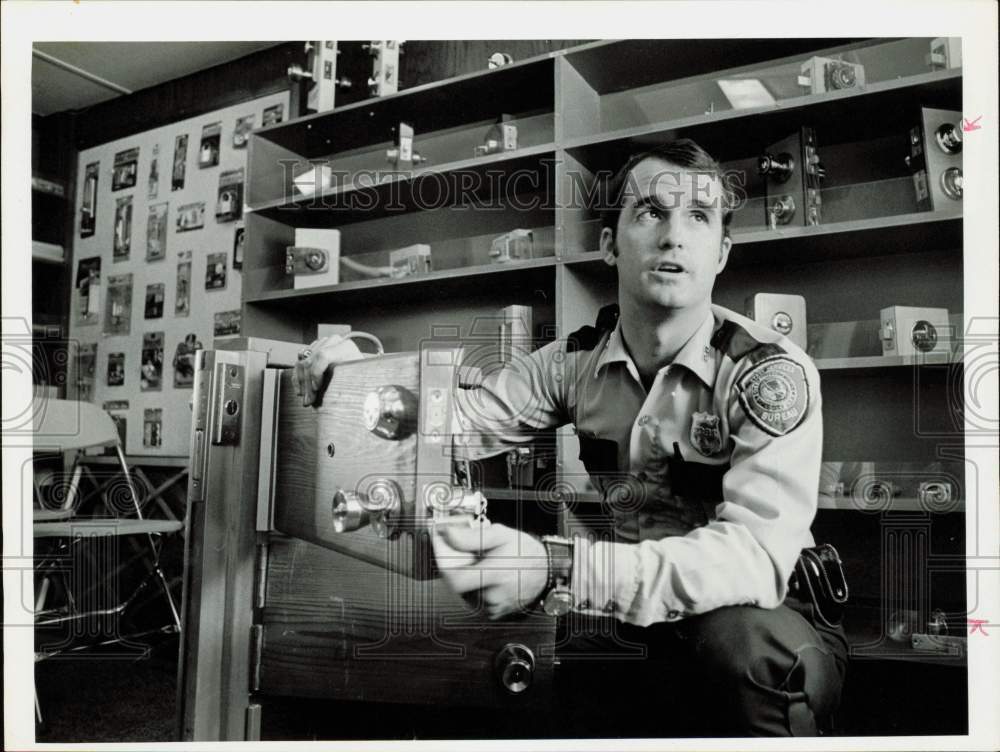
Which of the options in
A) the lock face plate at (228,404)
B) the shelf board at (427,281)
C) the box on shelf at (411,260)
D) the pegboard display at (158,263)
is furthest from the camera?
the pegboard display at (158,263)

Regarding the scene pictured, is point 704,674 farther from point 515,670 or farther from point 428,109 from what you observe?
point 428,109

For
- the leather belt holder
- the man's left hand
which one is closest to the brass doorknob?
the man's left hand

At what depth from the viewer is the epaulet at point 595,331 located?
1330mm

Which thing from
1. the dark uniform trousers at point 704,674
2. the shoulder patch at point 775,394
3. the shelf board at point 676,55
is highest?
the shelf board at point 676,55

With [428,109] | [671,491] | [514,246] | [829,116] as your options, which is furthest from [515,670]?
[428,109]

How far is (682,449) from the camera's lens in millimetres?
1211

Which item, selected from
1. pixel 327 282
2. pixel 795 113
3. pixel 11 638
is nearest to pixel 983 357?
pixel 795 113

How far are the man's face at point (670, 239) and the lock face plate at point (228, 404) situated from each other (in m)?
0.66

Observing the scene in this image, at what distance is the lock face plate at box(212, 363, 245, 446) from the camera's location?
111cm

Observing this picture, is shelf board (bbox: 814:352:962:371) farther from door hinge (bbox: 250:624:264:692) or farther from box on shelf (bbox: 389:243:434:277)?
door hinge (bbox: 250:624:264:692)

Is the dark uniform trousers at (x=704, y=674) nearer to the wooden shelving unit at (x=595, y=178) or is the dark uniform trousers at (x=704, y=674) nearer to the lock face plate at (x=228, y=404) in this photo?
the wooden shelving unit at (x=595, y=178)

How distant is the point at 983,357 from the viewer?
1265 millimetres

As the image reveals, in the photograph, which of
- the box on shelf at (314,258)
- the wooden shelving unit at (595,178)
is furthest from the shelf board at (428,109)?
the box on shelf at (314,258)

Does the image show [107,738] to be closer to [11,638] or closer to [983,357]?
[11,638]
